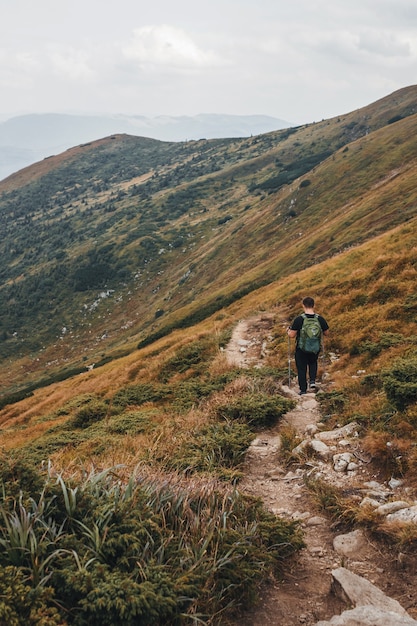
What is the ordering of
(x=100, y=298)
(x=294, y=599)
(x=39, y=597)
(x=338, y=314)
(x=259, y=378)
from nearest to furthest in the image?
(x=39, y=597), (x=294, y=599), (x=259, y=378), (x=338, y=314), (x=100, y=298)

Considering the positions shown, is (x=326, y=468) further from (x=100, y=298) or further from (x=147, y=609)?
(x=100, y=298)

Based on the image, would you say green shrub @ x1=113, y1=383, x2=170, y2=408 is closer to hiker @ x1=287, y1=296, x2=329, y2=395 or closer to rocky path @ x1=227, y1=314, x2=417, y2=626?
hiker @ x1=287, y1=296, x2=329, y2=395

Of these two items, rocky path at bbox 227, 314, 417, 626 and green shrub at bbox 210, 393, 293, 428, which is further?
green shrub at bbox 210, 393, 293, 428

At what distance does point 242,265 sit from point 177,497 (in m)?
61.7

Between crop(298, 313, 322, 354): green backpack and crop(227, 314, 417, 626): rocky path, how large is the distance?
3199mm

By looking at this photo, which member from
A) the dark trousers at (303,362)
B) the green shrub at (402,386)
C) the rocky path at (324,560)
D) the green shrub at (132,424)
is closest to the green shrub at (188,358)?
the green shrub at (132,424)

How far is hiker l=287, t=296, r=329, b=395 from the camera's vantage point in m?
12.5

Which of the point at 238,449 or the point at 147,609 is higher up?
the point at 147,609

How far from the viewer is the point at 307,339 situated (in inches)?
491

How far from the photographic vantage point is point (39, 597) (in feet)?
Result: 13.3

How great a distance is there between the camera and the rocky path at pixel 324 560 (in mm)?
4676

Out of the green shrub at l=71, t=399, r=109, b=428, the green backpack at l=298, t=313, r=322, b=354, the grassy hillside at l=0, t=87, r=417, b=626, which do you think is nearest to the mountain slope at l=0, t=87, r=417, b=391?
the grassy hillside at l=0, t=87, r=417, b=626

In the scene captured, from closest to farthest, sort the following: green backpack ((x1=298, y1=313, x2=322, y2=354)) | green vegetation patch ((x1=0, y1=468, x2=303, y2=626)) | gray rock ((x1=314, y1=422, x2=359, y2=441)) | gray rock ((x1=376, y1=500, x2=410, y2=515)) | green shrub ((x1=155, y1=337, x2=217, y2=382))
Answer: green vegetation patch ((x1=0, y1=468, x2=303, y2=626)) → gray rock ((x1=376, y1=500, x2=410, y2=515)) → gray rock ((x1=314, y1=422, x2=359, y2=441)) → green backpack ((x1=298, y1=313, x2=322, y2=354)) → green shrub ((x1=155, y1=337, x2=217, y2=382))

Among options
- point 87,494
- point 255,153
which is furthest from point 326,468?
point 255,153
